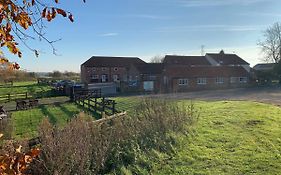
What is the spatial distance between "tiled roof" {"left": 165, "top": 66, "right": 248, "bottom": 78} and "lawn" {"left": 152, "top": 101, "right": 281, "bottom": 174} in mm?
33706

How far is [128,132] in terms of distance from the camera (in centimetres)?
915

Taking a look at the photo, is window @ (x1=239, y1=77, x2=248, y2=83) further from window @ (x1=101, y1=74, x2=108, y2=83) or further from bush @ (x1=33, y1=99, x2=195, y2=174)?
bush @ (x1=33, y1=99, x2=195, y2=174)

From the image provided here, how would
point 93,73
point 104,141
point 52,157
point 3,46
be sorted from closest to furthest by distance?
point 3,46
point 52,157
point 104,141
point 93,73

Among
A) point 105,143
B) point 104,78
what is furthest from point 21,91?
point 105,143

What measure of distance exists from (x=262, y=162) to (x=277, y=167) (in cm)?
43

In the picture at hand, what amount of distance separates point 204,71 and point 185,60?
50.6ft

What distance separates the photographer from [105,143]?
322 inches

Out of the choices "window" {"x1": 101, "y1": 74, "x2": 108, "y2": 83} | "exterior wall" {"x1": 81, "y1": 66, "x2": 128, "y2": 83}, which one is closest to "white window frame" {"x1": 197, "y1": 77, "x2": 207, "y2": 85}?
"exterior wall" {"x1": 81, "y1": 66, "x2": 128, "y2": 83}

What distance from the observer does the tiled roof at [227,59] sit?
6750 centimetres

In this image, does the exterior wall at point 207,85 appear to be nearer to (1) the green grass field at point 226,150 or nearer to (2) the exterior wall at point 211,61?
(2) the exterior wall at point 211,61

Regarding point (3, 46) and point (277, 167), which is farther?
point (277, 167)

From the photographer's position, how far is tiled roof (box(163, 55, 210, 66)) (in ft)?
208

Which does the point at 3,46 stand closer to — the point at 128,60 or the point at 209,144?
the point at 209,144

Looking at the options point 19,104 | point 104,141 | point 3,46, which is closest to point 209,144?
point 104,141
